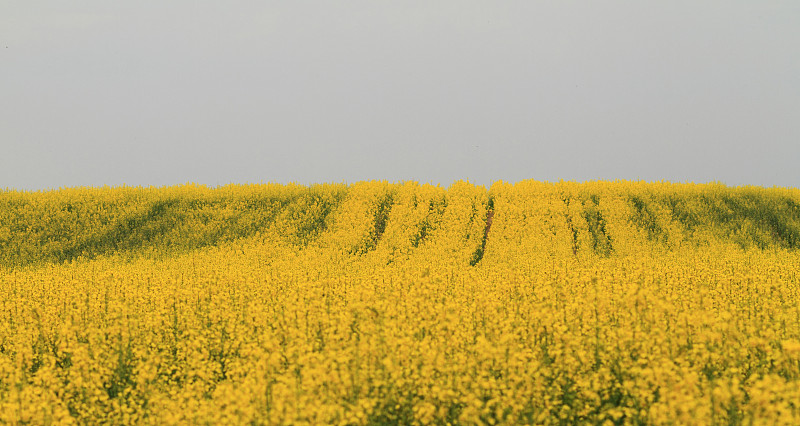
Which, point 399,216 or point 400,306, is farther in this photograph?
point 399,216

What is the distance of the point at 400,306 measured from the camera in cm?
1009

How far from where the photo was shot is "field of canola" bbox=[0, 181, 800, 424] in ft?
24.5

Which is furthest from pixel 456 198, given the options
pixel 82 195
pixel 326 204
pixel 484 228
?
pixel 82 195

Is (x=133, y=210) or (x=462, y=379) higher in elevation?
(x=133, y=210)

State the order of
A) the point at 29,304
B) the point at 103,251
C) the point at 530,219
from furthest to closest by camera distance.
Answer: the point at 530,219, the point at 103,251, the point at 29,304

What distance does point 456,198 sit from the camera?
3241 centimetres

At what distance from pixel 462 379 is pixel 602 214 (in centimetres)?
2458

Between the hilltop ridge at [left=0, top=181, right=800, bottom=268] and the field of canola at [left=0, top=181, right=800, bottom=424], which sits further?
the hilltop ridge at [left=0, top=181, right=800, bottom=268]

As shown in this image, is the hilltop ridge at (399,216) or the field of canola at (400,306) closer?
the field of canola at (400,306)

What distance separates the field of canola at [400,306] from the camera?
7.46 m

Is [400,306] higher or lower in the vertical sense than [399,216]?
lower

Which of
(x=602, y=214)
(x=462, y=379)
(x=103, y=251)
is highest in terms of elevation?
(x=602, y=214)

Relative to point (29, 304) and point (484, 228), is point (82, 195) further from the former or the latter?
point (484, 228)

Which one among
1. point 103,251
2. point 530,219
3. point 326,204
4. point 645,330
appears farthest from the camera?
point 326,204
